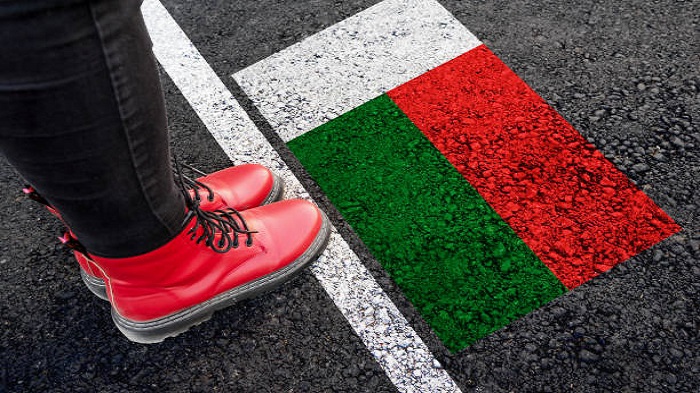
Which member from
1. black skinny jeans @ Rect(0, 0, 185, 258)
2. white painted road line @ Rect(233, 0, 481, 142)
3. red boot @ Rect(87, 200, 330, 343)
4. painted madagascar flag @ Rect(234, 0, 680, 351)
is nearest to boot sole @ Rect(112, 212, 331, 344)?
red boot @ Rect(87, 200, 330, 343)

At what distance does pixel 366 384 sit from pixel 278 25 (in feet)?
5.31

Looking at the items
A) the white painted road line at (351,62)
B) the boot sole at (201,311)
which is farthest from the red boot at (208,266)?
the white painted road line at (351,62)

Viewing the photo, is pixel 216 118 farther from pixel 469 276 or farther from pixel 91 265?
pixel 469 276

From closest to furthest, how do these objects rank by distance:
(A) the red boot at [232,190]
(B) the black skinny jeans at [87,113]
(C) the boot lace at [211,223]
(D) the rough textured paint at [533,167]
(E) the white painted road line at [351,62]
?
(B) the black skinny jeans at [87,113]
(C) the boot lace at [211,223]
(A) the red boot at [232,190]
(D) the rough textured paint at [533,167]
(E) the white painted road line at [351,62]

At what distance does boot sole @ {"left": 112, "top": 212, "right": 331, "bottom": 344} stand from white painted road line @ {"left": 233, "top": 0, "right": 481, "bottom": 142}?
61cm

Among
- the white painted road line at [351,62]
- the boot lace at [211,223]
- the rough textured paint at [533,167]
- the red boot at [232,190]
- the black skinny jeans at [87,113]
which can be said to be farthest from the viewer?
the white painted road line at [351,62]

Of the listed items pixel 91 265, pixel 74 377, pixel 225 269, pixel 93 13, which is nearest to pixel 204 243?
pixel 225 269

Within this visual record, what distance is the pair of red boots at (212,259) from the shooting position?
163cm

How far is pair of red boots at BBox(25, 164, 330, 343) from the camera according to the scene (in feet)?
5.35

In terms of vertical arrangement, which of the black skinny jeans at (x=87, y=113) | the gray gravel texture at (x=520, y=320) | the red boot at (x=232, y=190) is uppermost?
the black skinny jeans at (x=87, y=113)

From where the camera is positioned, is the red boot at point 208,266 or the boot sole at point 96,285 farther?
the boot sole at point 96,285

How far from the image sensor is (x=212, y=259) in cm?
177

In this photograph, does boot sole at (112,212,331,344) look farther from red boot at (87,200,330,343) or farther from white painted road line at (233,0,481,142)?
white painted road line at (233,0,481,142)

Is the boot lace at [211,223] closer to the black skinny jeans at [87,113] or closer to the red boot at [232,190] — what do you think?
the red boot at [232,190]
